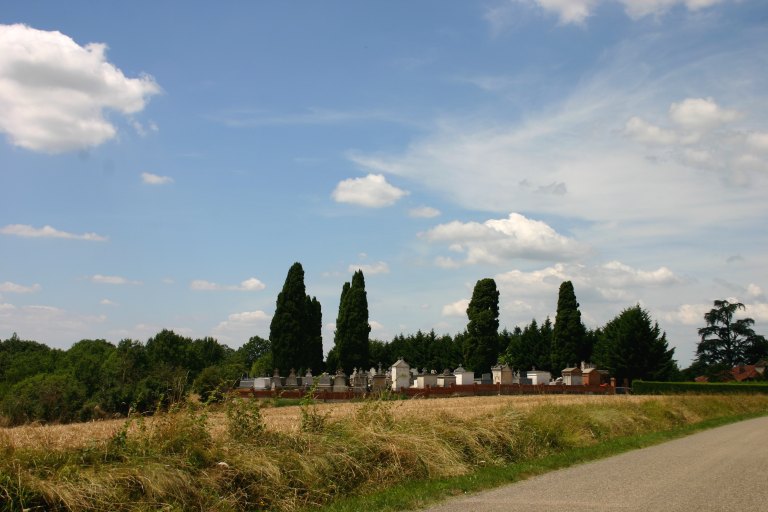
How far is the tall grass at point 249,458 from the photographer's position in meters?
7.58

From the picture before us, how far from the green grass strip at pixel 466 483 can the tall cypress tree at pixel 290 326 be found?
39.0 meters

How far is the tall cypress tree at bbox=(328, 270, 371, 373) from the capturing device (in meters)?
55.6

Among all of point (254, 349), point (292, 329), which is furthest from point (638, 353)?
point (254, 349)

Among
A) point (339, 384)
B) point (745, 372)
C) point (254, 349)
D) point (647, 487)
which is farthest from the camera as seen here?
point (254, 349)

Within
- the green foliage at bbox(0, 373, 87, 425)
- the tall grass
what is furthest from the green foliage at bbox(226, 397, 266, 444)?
the green foliage at bbox(0, 373, 87, 425)

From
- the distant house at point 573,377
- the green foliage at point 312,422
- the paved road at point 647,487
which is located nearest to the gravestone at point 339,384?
the distant house at point 573,377

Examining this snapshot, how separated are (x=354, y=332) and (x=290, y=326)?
214 inches

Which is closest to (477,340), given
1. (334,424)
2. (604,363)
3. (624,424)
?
(604,363)

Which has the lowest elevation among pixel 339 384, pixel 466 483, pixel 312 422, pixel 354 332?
pixel 466 483

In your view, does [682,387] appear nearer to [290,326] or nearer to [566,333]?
[566,333]

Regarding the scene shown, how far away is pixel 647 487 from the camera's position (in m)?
10.2

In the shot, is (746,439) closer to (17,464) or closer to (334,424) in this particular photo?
(334,424)

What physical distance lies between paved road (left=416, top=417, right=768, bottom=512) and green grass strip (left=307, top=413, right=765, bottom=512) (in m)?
0.30

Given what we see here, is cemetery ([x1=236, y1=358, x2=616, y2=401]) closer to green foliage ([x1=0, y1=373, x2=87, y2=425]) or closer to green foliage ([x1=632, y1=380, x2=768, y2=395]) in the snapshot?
green foliage ([x1=632, y1=380, x2=768, y2=395])
